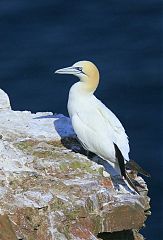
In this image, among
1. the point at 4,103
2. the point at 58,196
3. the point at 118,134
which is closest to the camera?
the point at 58,196

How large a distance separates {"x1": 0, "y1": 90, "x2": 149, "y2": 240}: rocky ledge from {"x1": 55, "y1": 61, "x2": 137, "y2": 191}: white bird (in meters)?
0.23

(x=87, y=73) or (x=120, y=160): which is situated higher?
(x=87, y=73)

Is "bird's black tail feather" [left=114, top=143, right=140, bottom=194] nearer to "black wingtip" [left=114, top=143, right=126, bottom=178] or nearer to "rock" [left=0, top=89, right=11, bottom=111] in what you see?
"black wingtip" [left=114, top=143, right=126, bottom=178]

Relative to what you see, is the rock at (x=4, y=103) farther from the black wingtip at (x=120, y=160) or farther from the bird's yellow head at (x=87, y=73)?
the black wingtip at (x=120, y=160)

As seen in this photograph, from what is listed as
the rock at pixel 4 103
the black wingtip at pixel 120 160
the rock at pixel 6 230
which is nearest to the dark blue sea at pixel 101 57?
the rock at pixel 4 103

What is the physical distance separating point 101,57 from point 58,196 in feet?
30.0

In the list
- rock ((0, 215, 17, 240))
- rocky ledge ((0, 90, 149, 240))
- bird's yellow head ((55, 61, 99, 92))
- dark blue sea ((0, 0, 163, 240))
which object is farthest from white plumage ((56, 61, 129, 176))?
dark blue sea ((0, 0, 163, 240))

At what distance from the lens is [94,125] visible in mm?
15562

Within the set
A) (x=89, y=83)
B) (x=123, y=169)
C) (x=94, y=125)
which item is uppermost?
(x=89, y=83)

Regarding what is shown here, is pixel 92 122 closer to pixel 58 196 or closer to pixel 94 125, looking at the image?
pixel 94 125

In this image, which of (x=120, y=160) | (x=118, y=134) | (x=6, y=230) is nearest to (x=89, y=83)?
(x=118, y=134)

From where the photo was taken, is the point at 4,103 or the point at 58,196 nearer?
the point at 58,196

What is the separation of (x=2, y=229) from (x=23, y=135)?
2481 millimetres

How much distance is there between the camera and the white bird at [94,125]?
15328mm
